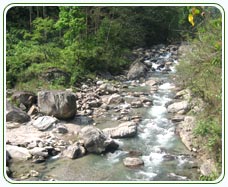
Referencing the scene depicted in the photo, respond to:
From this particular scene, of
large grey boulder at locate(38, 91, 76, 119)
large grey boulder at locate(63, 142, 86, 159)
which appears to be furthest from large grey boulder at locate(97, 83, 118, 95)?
large grey boulder at locate(63, 142, 86, 159)

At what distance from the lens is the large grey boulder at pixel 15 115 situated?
7.91 metres

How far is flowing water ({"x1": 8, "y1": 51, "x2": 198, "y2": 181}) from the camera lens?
579 cm

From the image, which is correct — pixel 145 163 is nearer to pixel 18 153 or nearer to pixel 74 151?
pixel 74 151

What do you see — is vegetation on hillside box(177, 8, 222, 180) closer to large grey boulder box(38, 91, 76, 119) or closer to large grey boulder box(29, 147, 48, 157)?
large grey boulder box(29, 147, 48, 157)

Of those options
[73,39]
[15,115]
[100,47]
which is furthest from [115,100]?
[100,47]

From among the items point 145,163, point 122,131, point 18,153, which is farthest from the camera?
point 122,131

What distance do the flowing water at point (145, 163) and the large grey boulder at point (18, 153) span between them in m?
0.44

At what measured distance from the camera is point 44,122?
7.90 metres

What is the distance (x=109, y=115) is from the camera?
29.3 feet

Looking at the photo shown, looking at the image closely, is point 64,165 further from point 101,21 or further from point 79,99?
point 101,21

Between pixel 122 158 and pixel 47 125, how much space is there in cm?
218

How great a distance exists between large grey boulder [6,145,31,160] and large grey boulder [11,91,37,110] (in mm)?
2458

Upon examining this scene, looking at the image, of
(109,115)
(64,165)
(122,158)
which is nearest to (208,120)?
(122,158)

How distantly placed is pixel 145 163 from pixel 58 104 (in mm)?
2857
